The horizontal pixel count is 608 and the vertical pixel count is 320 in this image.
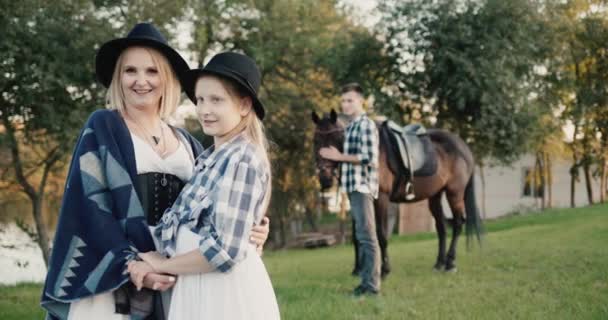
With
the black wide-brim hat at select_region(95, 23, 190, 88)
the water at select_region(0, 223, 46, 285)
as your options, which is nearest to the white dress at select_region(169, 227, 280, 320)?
the black wide-brim hat at select_region(95, 23, 190, 88)

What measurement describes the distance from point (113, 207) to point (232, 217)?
59 cm

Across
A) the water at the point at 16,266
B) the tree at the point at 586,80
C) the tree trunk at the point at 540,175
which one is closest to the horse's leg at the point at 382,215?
the water at the point at 16,266

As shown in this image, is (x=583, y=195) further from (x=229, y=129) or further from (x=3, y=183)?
(x=229, y=129)

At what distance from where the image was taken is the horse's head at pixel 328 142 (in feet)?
22.8

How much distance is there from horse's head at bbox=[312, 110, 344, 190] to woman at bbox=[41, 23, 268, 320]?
4.41 m

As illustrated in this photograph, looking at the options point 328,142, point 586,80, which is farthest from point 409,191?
point 586,80

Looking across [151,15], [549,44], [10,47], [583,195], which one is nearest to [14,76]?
[10,47]

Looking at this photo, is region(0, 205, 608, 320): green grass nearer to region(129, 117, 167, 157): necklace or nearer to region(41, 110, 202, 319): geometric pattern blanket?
region(129, 117, 167, 157): necklace

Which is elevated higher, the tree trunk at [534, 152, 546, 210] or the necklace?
the tree trunk at [534, 152, 546, 210]

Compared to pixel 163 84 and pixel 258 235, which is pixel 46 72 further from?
pixel 258 235

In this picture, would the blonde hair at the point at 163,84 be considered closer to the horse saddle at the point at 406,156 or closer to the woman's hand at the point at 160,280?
the woman's hand at the point at 160,280

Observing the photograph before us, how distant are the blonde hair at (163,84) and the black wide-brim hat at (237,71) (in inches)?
10.4

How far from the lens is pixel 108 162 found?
238 centimetres

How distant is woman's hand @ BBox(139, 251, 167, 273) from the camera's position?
2.25 metres
